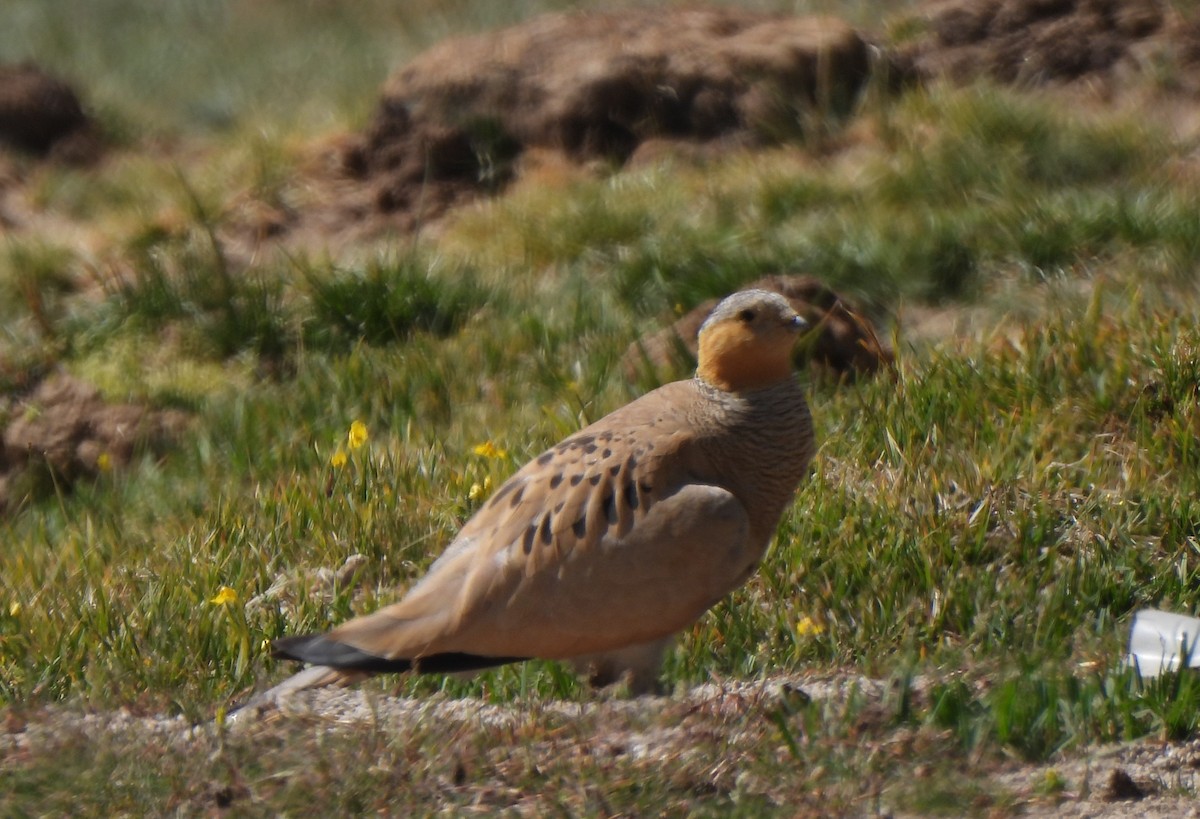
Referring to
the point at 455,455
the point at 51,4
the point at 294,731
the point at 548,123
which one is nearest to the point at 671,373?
the point at 455,455

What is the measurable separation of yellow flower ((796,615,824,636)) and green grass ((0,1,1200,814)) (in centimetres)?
3

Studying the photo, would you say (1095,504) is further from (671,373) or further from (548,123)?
(548,123)

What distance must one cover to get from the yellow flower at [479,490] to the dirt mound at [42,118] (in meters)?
6.31

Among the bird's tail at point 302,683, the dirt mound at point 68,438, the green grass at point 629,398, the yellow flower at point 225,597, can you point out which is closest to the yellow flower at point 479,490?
the green grass at point 629,398

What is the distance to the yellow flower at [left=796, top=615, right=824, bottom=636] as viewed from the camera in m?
4.26

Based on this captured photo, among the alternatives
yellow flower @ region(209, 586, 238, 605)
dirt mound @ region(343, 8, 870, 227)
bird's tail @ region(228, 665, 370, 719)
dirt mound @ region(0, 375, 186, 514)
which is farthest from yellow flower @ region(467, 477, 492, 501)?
dirt mound @ region(343, 8, 870, 227)

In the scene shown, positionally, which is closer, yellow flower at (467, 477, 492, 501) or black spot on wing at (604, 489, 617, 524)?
black spot on wing at (604, 489, 617, 524)

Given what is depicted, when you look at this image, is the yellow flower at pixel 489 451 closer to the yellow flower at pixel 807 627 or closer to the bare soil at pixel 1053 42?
the yellow flower at pixel 807 627

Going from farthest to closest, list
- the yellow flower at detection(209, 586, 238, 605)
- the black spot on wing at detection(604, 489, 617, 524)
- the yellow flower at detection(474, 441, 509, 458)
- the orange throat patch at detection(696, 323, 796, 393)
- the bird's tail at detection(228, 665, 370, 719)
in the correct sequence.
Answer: the yellow flower at detection(474, 441, 509, 458)
the yellow flower at detection(209, 586, 238, 605)
the orange throat patch at detection(696, 323, 796, 393)
the black spot on wing at detection(604, 489, 617, 524)
the bird's tail at detection(228, 665, 370, 719)

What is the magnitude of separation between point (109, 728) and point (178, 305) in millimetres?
3802

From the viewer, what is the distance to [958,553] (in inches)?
180

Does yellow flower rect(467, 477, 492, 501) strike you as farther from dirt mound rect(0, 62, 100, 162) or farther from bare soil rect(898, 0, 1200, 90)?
dirt mound rect(0, 62, 100, 162)

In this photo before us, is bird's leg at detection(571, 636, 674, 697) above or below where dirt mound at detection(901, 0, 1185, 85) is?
below

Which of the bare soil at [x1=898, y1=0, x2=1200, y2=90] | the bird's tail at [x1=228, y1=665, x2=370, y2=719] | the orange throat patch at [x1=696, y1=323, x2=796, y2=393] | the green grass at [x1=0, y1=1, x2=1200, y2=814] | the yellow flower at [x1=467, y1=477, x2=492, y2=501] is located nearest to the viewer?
the green grass at [x1=0, y1=1, x2=1200, y2=814]
